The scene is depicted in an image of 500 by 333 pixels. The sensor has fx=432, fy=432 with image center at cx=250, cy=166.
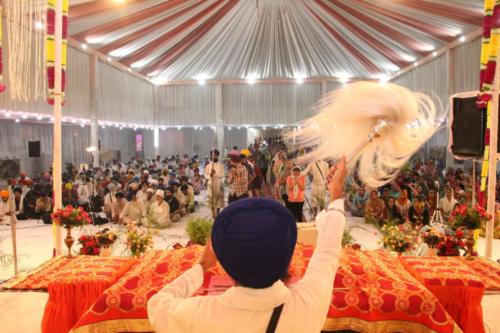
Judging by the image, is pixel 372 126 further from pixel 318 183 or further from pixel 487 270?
pixel 318 183

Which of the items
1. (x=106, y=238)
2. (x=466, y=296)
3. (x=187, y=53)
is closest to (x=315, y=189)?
(x=106, y=238)

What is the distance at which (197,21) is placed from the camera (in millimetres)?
10875

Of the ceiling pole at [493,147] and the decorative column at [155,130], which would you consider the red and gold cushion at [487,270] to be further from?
the decorative column at [155,130]

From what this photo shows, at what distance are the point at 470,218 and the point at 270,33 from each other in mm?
9722

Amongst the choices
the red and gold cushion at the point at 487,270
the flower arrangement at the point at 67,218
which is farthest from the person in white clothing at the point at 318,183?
the flower arrangement at the point at 67,218

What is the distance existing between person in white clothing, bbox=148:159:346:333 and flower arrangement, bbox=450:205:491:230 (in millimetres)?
3070

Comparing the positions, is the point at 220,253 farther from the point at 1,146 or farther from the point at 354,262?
the point at 1,146

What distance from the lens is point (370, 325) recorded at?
2400 mm

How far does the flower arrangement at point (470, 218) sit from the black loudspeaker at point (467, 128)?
926 mm

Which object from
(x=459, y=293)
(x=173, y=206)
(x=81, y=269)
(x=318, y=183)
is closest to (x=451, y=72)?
(x=318, y=183)

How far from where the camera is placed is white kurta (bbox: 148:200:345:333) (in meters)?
1.00

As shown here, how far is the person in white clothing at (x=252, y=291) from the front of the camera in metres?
0.97

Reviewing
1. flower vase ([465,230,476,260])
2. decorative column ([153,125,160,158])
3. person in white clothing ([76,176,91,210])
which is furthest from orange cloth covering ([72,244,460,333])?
decorative column ([153,125,160,158])

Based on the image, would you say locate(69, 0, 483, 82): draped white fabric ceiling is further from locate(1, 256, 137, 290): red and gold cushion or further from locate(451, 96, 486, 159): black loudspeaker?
locate(1, 256, 137, 290): red and gold cushion
